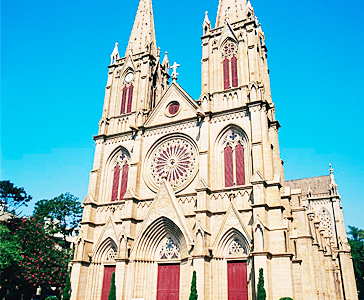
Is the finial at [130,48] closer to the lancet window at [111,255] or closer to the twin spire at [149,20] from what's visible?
the twin spire at [149,20]

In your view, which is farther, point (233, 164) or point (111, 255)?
point (111, 255)

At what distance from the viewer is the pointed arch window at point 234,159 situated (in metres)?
28.5

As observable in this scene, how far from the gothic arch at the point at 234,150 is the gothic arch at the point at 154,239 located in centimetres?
559

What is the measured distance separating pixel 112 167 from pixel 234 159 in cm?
1324

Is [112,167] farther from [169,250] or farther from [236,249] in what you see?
[236,249]

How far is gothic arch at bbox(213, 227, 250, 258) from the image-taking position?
25.6 meters

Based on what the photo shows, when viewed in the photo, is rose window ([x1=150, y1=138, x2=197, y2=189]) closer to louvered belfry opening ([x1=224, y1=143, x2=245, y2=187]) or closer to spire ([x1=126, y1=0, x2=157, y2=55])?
louvered belfry opening ([x1=224, y1=143, x2=245, y2=187])

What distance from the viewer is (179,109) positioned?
3388cm

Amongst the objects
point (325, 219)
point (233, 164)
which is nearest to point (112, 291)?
point (233, 164)

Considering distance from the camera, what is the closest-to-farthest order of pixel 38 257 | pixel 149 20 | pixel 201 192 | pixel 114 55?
pixel 201 192 < pixel 38 257 < pixel 114 55 < pixel 149 20

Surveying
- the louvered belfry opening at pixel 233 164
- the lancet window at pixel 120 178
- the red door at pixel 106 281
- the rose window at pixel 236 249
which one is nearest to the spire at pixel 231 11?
the louvered belfry opening at pixel 233 164

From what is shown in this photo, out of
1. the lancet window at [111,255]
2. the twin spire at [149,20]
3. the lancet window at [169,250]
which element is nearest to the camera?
the lancet window at [169,250]

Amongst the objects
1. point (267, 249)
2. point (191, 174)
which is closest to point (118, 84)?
point (191, 174)

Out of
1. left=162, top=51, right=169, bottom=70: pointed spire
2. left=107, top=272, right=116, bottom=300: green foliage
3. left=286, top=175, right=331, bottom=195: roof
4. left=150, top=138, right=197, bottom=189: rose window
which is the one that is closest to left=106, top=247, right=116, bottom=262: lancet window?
left=107, top=272, right=116, bottom=300: green foliage
